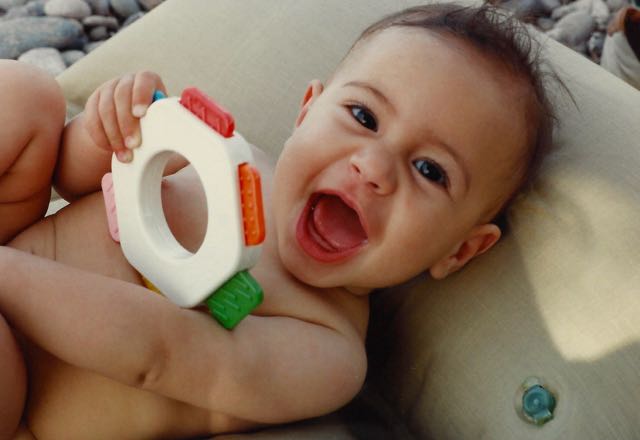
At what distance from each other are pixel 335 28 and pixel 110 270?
0.63 metres

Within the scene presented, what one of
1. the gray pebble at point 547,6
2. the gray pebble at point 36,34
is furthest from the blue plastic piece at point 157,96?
the gray pebble at point 547,6

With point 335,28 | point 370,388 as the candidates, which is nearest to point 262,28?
point 335,28

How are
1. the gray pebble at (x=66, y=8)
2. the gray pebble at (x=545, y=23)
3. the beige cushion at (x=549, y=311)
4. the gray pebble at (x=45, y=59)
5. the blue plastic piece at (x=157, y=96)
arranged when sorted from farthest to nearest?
the gray pebble at (x=545, y=23), the gray pebble at (x=66, y=8), the gray pebble at (x=45, y=59), the beige cushion at (x=549, y=311), the blue plastic piece at (x=157, y=96)

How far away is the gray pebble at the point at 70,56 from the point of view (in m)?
1.87

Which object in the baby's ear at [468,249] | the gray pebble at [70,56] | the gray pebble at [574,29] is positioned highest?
the baby's ear at [468,249]

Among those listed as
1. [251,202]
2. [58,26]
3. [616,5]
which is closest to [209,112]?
[251,202]

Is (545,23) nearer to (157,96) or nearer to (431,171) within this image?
(431,171)

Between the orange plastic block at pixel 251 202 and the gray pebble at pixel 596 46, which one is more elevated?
the orange plastic block at pixel 251 202

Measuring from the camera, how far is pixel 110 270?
0.97 meters

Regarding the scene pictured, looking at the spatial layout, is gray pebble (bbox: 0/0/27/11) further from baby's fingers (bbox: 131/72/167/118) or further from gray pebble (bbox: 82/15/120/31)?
baby's fingers (bbox: 131/72/167/118)

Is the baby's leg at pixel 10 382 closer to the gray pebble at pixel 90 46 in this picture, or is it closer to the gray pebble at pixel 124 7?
the gray pebble at pixel 90 46

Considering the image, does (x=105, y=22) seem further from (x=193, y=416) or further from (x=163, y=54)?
(x=193, y=416)

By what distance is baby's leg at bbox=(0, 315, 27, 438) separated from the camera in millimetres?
810

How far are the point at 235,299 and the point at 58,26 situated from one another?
1.35 meters
